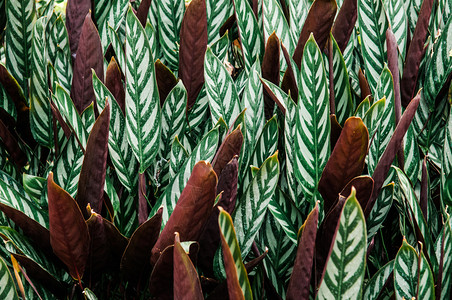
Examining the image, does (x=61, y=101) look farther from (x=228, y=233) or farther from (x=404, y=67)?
(x=404, y=67)

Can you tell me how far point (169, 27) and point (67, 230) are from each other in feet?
2.30

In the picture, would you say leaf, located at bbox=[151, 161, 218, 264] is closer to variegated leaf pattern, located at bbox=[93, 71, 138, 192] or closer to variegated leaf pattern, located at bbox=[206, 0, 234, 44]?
variegated leaf pattern, located at bbox=[93, 71, 138, 192]

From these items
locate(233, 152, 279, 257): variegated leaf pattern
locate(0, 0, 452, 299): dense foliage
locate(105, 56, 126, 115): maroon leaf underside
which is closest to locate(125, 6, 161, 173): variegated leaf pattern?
locate(0, 0, 452, 299): dense foliage

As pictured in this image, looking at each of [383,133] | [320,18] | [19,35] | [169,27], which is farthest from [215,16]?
[383,133]

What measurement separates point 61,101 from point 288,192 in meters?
0.42

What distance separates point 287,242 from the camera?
0.89 metres

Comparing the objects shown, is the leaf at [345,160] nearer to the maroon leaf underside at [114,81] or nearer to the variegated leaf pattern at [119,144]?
the variegated leaf pattern at [119,144]

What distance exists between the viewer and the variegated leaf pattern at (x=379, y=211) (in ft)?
2.97

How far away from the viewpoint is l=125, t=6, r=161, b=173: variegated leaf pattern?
92 centimetres

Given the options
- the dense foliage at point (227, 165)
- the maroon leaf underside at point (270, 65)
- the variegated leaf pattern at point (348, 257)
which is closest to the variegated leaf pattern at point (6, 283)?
the dense foliage at point (227, 165)

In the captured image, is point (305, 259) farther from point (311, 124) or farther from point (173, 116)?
point (173, 116)

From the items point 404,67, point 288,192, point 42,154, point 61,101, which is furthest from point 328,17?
point 42,154

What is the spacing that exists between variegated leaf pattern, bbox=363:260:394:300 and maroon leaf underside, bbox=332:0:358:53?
0.52 metres

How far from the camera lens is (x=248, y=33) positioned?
47.1 inches
